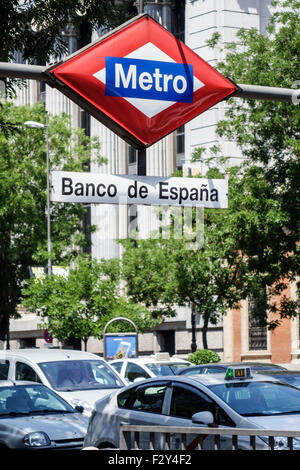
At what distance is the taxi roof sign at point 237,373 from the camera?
35.2ft

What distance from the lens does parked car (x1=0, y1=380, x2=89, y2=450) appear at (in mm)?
A: 11797

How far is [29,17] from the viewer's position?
44.6ft

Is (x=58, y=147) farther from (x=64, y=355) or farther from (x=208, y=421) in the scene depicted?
(x=208, y=421)

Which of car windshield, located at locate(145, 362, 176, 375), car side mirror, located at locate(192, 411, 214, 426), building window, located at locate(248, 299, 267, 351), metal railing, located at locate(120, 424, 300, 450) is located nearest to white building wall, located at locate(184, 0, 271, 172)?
building window, located at locate(248, 299, 267, 351)

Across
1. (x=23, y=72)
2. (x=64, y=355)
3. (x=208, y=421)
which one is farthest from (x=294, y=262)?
(x=23, y=72)

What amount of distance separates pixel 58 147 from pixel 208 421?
32859 millimetres

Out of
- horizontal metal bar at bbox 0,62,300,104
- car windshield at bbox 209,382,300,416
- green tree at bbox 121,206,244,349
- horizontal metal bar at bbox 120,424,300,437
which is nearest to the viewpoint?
horizontal metal bar at bbox 120,424,300,437

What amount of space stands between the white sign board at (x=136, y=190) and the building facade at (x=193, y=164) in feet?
98.1

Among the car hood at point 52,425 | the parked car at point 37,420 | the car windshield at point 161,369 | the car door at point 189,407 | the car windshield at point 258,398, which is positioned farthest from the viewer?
the car windshield at point 161,369

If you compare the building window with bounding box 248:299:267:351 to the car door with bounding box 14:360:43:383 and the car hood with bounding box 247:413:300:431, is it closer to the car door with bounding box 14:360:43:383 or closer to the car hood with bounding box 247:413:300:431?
the car door with bounding box 14:360:43:383

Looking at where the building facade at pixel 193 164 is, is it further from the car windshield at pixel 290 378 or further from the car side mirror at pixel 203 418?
the car side mirror at pixel 203 418

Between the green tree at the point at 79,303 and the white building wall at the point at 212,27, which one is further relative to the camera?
the white building wall at the point at 212,27

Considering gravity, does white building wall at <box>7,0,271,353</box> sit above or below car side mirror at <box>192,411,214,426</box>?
above

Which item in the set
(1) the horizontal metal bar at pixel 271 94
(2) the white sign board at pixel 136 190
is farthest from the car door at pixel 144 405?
(2) the white sign board at pixel 136 190
